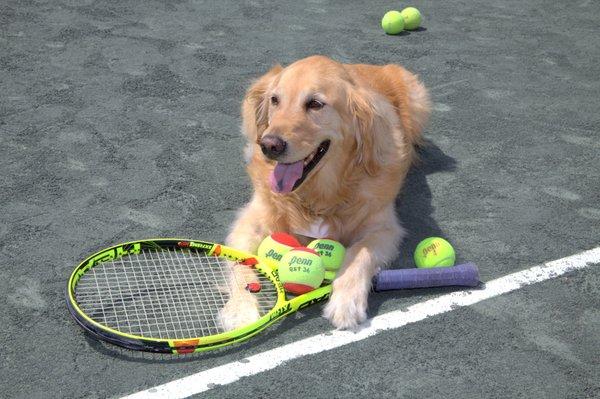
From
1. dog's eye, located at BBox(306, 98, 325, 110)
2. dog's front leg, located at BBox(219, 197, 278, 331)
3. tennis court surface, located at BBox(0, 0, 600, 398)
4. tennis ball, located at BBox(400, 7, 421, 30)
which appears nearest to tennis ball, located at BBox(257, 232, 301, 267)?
dog's front leg, located at BBox(219, 197, 278, 331)

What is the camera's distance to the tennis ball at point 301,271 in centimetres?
423

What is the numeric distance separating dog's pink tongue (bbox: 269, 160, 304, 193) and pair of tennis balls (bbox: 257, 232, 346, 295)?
33 centimetres

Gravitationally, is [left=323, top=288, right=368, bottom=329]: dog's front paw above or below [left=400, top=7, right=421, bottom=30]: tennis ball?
below

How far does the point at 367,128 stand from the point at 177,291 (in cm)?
164

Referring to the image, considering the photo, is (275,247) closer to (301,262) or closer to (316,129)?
(301,262)

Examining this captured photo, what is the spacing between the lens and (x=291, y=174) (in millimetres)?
4645

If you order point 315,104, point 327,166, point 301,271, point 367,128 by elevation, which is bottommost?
point 301,271

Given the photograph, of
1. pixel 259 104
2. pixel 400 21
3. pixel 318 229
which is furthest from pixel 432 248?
pixel 400 21

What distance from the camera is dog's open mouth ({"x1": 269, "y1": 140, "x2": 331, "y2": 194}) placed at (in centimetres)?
463

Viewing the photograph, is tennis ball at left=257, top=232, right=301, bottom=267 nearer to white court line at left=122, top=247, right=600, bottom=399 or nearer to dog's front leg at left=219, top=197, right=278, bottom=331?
dog's front leg at left=219, top=197, right=278, bottom=331

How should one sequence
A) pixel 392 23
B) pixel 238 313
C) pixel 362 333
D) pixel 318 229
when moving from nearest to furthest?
pixel 238 313 < pixel 362 333 < pixel 318 229 < pixel 392 23

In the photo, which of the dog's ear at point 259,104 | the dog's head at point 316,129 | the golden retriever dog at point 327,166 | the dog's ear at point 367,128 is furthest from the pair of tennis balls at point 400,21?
the dog's ear at point 367,128

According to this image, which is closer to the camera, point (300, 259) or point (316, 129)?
point (300, 259)

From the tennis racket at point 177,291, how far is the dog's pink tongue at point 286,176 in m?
0.48
